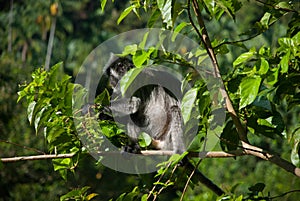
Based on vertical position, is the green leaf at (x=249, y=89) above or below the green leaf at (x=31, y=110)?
above

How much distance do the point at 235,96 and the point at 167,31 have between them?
0.70 feet

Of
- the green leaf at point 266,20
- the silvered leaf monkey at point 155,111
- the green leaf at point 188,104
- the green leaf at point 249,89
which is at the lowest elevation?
the silvered leaf monkey at point 155,111

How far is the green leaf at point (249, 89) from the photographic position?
Answer: 1.12 meters

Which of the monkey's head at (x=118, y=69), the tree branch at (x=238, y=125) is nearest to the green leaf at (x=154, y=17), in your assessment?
the tree branch at (x=238, y=125)

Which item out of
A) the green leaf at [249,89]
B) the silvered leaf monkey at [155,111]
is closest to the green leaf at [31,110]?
the green leaf at [249,89]

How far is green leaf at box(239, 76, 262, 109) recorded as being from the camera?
112cm

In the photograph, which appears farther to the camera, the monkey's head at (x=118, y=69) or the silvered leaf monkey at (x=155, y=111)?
the monkey's head at (x=118, y=69)

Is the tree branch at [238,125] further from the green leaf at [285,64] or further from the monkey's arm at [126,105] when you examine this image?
the monkey's arm at [126,105]

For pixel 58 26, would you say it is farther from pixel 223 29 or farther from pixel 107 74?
pixel 107 74

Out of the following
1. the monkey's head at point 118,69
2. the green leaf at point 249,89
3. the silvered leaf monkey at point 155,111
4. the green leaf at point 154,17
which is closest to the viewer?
the green leaf at point 249,89

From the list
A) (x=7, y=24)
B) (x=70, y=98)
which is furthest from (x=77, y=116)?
(x=7, y=24)

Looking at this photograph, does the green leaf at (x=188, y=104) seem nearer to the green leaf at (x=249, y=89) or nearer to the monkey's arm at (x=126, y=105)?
the green leaf at (x=249, y=89)

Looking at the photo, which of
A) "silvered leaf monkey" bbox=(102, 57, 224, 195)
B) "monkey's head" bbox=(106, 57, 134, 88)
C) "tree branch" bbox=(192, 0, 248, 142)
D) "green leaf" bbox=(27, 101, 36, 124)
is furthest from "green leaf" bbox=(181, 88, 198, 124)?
"monkey's head" bbox=(106, 57, 134, 88)

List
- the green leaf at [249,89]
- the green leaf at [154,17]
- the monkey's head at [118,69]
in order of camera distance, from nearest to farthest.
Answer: the green leaf at [249,89] < the green leaf at [154,17] < the monkey's head at [118,69]
